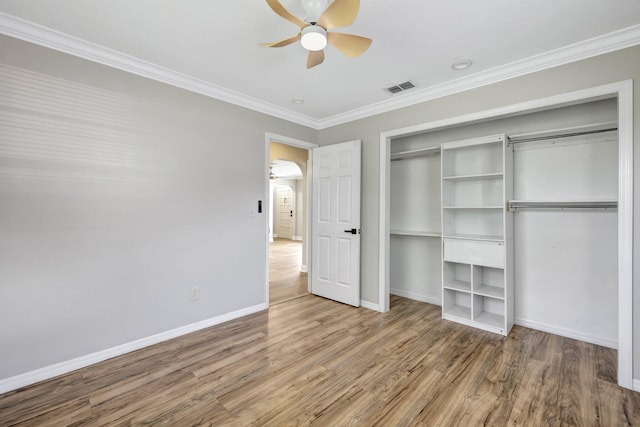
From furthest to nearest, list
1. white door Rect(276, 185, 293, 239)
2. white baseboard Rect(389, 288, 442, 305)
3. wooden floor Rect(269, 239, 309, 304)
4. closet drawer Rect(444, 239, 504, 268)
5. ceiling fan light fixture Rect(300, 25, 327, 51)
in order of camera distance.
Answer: white door Rect(276, 185, 293, 239) < wooden floor Rect(269, 239, 309, 304) < white baseboard Rect(389, 288, 442, 305) < closet drawer Rect(444, 239, 504, 268) < ceiling fan light fixture Rect(300, 25, 327, 51)

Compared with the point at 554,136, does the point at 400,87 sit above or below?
above

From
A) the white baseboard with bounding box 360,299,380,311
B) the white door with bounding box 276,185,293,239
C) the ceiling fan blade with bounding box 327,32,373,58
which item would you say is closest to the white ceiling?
the ceiling fan blade with bounding box 327,32,373,58

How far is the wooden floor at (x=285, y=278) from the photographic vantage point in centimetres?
432

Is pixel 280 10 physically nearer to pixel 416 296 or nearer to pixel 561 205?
pixel 561 205

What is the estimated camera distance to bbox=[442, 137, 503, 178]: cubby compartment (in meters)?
3.34

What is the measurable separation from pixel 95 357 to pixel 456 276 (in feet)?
12.5

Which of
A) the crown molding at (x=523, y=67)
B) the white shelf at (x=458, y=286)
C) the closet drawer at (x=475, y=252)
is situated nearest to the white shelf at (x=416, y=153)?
the crown molding at (x=523, y=67)

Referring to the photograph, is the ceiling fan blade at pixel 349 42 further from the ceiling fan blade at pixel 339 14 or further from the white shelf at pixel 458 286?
the white shelf at pixel 458 286

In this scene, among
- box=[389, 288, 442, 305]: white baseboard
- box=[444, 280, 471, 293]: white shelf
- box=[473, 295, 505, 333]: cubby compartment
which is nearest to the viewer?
box=[473, 295, 505, 333]: cubby compartment

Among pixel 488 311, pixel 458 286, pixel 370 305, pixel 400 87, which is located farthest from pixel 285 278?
pixel 400 87

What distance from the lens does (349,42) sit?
6.33 feet

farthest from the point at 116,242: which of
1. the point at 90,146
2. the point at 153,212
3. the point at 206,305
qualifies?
the point at 206,305

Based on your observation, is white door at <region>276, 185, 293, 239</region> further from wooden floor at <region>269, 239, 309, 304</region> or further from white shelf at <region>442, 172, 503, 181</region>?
white shelf at <region>442, 172, 503, 181</region>

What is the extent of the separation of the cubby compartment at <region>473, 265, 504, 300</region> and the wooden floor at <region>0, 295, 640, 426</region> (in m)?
0.43
